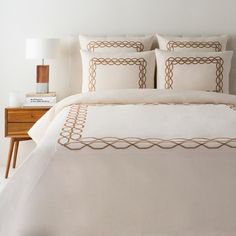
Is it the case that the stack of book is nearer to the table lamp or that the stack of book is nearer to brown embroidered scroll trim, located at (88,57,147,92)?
the table lamp

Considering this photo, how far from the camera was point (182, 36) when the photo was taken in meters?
4.04

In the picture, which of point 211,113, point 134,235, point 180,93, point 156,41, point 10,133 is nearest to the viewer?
point 134,235

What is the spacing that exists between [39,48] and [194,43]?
47.6 inches

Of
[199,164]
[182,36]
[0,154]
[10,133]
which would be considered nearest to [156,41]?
[182,36]

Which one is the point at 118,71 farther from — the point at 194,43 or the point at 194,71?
the point at 194,43

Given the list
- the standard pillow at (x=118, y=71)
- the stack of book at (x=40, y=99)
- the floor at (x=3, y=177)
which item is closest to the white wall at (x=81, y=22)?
the stack of book at (x=40, y=99)

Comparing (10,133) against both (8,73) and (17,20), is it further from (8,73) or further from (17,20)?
(17,20)

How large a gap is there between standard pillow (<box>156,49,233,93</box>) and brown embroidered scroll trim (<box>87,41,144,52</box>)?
0.24 metres

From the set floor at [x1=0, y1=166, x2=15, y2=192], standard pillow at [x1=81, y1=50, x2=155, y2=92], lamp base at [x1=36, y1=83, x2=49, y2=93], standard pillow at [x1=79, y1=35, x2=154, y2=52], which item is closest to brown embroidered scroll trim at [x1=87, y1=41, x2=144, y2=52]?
standard pillow at [x1=79, y1=35, x2=154, y2=52]

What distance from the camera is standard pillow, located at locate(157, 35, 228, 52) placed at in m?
3.79

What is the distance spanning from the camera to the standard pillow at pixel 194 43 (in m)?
3.79

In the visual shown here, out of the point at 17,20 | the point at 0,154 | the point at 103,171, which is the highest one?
the point at 17,20

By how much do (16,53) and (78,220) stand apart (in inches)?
104

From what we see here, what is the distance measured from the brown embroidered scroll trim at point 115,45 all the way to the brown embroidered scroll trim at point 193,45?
0.74 ft
